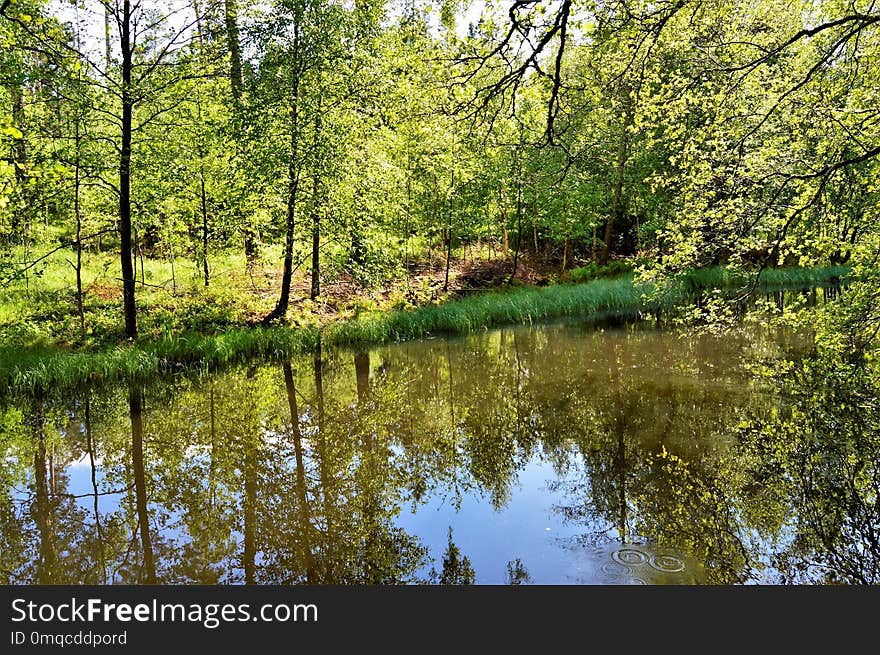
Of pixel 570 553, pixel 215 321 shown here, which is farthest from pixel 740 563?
pixel 215 321

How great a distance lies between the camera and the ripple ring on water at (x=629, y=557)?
456 centimetres

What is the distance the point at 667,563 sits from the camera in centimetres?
449

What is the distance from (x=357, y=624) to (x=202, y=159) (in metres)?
14.7

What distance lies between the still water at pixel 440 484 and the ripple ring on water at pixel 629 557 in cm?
2

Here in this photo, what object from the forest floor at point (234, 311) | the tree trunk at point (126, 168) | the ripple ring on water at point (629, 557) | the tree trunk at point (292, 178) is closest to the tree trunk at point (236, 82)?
the forest floor at point (234, 311)

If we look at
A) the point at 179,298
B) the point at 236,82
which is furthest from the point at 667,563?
the point at 236,82

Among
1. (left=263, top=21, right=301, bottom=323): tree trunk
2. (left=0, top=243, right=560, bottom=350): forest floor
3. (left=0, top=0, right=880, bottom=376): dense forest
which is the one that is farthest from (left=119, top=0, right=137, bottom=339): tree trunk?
(left=263, top=21, right=301, bottom=323): tree trunk

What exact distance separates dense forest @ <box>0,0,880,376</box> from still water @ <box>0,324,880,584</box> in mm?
2110

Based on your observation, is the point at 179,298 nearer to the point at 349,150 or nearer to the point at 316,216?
the point at 316,216

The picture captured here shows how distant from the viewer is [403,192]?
19.2 meters

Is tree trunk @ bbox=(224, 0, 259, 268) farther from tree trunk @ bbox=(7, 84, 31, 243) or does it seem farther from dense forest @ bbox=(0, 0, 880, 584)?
tree trunk @ bbox=(7, 84, 31, 243)

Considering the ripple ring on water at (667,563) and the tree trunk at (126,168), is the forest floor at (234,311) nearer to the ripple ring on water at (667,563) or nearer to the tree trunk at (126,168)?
the tree trunk at (126,168)

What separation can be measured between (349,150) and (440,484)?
10.6m

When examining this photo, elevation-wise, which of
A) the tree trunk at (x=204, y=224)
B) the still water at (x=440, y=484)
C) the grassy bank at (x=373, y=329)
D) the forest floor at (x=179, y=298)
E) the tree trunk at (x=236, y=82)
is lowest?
the still water at (x=440, y=484)
